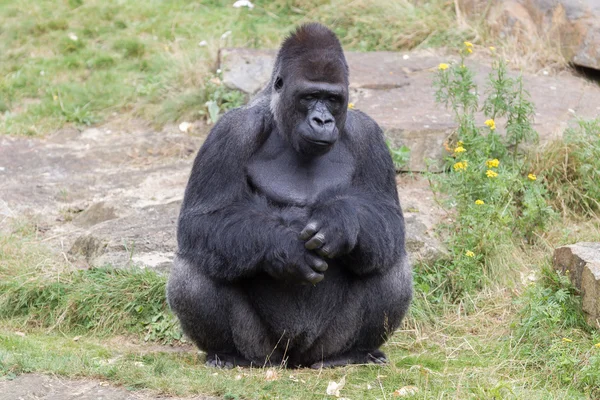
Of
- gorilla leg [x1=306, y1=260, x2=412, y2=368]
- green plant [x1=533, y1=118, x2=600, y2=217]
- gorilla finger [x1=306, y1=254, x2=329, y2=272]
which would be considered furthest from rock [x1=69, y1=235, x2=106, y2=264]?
green plant [x1=533, y1=118, x2=600, y2=217]

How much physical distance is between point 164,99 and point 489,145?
12.4 ft

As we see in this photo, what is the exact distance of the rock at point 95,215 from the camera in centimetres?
675

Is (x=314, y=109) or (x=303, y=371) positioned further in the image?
(x=303, y=371)

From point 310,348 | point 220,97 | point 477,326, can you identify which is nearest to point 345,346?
point 310,348

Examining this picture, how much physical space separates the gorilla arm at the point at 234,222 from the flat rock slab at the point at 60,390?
2.26 feet

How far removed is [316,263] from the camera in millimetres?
4164

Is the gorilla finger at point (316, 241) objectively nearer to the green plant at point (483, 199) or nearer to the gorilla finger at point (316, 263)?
the gorilla finger at point (316, 263)

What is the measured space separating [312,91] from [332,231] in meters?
0.65

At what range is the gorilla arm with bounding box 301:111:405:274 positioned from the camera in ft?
13.6

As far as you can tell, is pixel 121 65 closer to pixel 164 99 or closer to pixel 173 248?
pixel 164 99

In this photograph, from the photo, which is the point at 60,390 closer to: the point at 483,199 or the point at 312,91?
the point at 312,91

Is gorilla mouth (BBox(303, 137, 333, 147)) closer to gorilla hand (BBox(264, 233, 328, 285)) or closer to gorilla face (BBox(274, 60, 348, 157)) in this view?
Result: gorilla face (BBox(274, 60, 348, 157))

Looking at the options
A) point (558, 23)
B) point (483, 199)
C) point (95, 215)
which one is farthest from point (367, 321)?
point (558, 23)

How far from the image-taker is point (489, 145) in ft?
20.1
